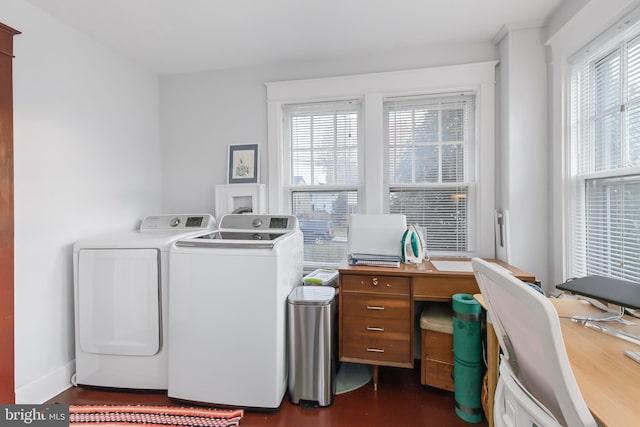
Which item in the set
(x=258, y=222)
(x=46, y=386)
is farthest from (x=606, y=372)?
(x=46, y=386)

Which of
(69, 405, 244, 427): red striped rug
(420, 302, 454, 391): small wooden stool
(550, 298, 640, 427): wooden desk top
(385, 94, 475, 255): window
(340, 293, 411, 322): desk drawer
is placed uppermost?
(385, 94, 475, 255): window

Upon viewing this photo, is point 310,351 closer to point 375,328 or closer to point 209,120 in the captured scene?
point 375,328

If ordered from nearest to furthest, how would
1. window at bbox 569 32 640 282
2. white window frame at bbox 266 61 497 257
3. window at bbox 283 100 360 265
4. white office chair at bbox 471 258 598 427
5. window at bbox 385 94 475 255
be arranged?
white office chair at bbox 471 258 598 427 → window at bbox 569 32 640 282 → white window frame at bbox 266 61 497 257 → window at bbox 385 94 475 255 → window at bbox 283 100 360 265

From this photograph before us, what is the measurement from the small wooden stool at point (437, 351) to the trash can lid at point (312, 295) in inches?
26.7

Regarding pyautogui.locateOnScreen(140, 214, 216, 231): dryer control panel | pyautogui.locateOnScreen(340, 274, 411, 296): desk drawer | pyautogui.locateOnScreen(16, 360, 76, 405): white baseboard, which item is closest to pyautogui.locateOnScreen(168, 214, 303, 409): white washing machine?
pyautogui.locateOnScreen(340, 274, 411, 296): desk drawer

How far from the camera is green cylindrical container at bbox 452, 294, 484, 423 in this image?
1684 millimetres

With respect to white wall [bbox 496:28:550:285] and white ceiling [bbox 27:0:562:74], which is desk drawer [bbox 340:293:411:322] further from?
white ceiling [bbox 27:0:562:74]

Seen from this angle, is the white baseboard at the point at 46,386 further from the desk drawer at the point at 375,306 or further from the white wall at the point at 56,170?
the desk drawer at the point at 375,306

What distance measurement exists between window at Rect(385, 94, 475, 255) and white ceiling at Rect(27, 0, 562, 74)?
502mm

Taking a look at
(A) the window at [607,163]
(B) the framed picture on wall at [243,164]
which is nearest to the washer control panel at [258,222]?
(B) the framed picture on wall at [243,164]

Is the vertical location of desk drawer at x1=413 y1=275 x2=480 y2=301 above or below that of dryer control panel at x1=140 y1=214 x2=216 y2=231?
below

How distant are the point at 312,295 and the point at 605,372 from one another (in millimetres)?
1380

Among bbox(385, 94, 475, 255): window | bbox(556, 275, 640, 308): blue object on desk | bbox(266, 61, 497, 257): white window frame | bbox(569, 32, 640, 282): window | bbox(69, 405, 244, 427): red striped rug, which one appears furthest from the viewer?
bbox(385, 94, 475, 255): window

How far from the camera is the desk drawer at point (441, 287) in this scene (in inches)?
72.7
